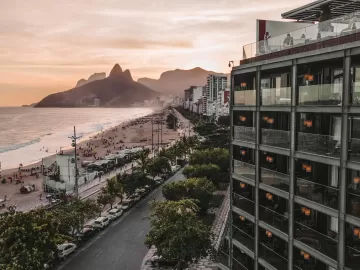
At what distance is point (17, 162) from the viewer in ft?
333

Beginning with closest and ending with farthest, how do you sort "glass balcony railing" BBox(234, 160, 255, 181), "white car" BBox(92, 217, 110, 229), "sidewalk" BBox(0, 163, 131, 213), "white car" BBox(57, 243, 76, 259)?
"glass balcony railing" BBox(234, 160, 255, 181) → "white car" BBox(57, 243, 76, 259) → "white car" BBox(92, 217, 110, 229) → "sidewalk" BBox(0, 163, 131, 213)

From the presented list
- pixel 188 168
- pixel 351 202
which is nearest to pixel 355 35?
pixel 351 202

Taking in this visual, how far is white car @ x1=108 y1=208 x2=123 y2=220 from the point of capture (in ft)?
146

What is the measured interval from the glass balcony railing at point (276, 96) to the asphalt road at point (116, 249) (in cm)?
1882

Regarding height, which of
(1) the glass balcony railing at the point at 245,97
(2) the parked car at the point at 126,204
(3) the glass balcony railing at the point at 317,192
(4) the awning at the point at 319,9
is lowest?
(2) the parked car at the point at 126,204

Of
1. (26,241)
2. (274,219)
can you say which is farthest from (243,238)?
(26,241)

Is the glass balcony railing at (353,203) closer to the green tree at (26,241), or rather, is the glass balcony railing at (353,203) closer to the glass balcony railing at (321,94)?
the glass balcony railing at (321,94)

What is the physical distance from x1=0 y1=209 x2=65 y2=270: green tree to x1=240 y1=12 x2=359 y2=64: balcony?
17720 millimetres

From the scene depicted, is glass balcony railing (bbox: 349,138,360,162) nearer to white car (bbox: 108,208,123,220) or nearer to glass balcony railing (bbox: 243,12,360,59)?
glass balcony railing (bbox: 243,12,360,59)

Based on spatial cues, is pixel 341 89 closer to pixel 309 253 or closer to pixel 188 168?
pixel 309 253

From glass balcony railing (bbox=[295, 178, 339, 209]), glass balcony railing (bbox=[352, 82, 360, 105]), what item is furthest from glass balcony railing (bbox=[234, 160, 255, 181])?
glass balcony railing (bbox=[352, 82, 360, 105])

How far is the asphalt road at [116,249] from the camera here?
32.2m

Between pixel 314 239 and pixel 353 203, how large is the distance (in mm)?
3107

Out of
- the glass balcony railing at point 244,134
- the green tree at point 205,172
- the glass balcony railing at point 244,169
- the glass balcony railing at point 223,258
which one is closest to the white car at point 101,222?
the green tree at point 205,172
